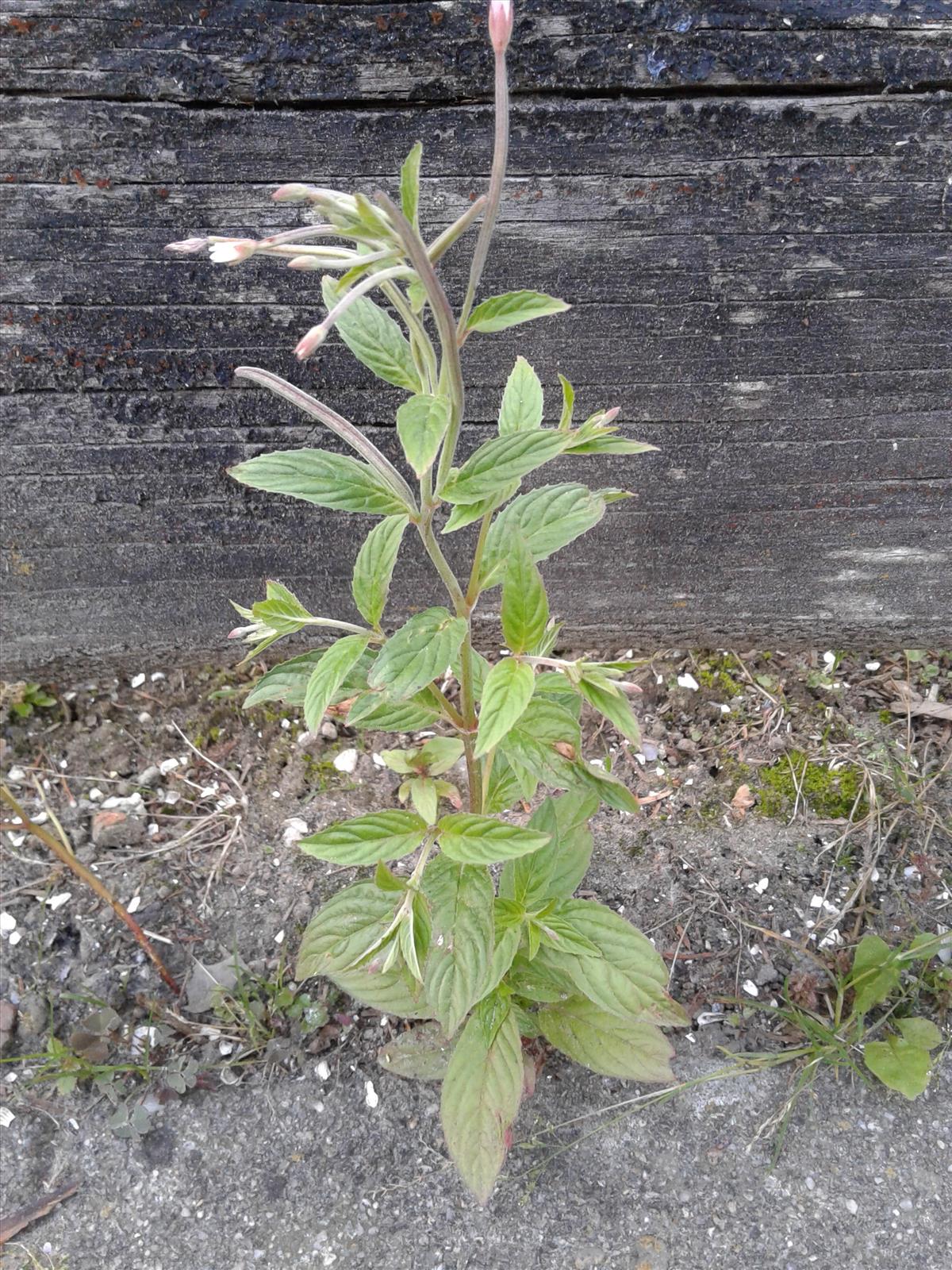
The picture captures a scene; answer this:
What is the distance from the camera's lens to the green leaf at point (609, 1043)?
162cm

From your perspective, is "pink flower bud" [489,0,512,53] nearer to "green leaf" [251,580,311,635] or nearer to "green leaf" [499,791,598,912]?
"green leaf" [251,580,311,635]

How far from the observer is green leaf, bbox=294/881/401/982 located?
4.58 feet

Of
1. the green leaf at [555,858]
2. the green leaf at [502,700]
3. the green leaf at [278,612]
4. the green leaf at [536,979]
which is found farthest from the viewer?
the green leaf at [536,979]

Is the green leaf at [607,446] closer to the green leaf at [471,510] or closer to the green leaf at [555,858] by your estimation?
the green leaf at [471,510]

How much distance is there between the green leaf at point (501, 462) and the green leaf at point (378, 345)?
0.14 m

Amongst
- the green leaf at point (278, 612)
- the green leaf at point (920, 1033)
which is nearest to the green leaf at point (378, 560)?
the green leaf at point (278, 612)

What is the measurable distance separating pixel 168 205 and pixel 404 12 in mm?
524

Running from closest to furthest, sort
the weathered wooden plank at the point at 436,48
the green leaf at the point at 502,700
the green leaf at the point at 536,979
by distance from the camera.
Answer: the green leaf at the point at 502,700 < the weathered wooden plank at the point at 436,48 < the green leaf at the point at 536,979

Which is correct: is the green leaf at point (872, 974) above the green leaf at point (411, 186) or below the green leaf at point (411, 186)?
below

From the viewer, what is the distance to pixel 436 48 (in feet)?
4.62

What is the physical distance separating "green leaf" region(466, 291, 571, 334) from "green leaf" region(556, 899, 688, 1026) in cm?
99

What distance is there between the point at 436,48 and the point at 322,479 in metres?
0.80

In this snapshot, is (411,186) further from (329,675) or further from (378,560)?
(329,675)

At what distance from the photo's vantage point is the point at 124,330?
1.71 metres
